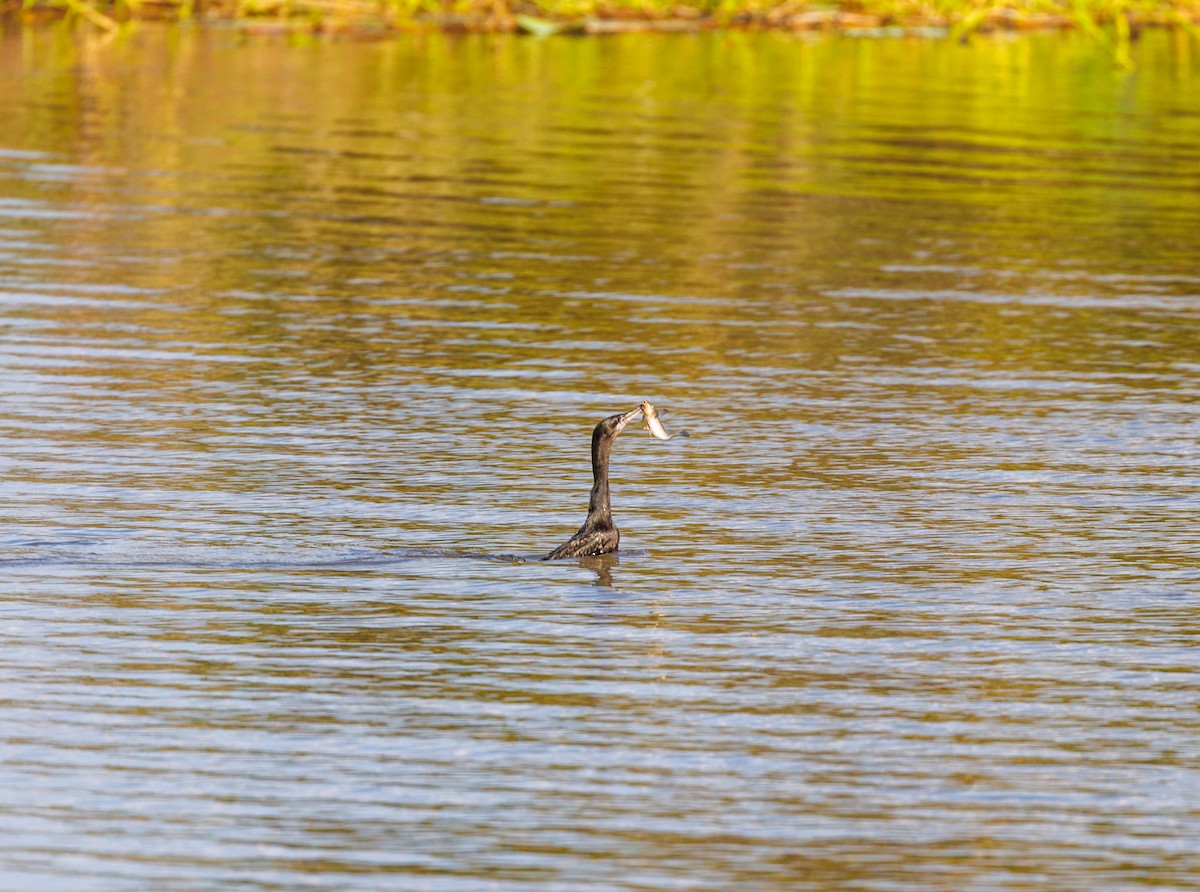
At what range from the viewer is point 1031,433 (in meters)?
14.2

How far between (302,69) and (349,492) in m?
25.4

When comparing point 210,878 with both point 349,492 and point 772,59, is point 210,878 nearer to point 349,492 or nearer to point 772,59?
point 349,492

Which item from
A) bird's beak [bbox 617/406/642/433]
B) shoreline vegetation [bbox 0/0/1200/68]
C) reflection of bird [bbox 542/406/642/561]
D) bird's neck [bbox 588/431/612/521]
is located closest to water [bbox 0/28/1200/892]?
reflection of bird [bbox 542/406/642/561]

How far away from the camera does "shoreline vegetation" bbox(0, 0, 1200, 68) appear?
44.6 m

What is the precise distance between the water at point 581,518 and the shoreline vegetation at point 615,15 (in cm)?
1807

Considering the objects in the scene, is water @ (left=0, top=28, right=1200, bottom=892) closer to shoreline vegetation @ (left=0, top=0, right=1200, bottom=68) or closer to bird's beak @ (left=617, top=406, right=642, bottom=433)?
bird's beak @ (left=617, top=406, right=642, bottom=433)

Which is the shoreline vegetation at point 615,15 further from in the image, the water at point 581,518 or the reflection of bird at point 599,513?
the reflection of bird at point 599,513

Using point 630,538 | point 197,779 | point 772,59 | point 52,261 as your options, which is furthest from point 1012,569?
point 772,59

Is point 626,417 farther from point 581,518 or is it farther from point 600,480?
point 581,518

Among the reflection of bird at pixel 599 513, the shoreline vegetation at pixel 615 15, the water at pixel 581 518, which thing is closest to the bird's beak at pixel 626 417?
the reflection of bird at pixel 599 513

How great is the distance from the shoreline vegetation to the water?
59.3ft

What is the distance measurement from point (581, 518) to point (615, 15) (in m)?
35.8

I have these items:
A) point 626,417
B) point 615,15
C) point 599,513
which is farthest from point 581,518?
point 615,15

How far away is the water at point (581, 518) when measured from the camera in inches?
301
